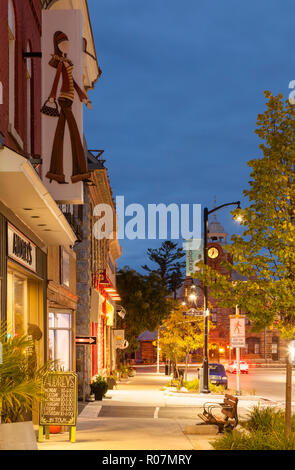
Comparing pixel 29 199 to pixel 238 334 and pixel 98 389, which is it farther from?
pixel 238 334

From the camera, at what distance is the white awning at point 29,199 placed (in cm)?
925

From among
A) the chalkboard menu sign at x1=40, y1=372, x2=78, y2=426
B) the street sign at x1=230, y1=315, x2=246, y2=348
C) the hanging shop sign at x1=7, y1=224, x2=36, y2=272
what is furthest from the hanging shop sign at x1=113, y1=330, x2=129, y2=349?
the hanging shop sign at x1=7, y1=224, x2=36, y2=272

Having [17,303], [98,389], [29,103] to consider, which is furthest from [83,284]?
Result: [29,103]

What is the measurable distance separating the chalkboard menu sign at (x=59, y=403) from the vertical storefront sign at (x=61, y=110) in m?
3.52

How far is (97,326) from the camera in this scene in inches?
1476

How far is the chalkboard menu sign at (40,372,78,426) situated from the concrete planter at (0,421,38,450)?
5.46 meters

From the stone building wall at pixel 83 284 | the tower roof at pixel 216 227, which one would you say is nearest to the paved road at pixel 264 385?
the stone building wall at pixel 83 284

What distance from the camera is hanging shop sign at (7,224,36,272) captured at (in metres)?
11.3

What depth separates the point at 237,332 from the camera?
103ft

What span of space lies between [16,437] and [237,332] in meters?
24.2

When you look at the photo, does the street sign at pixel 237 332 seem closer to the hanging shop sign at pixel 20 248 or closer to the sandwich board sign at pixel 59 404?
the sandwich board sign at pixel 59 404

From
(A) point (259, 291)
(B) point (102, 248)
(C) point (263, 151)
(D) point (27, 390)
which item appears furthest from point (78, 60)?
(B) point (102, 248)
